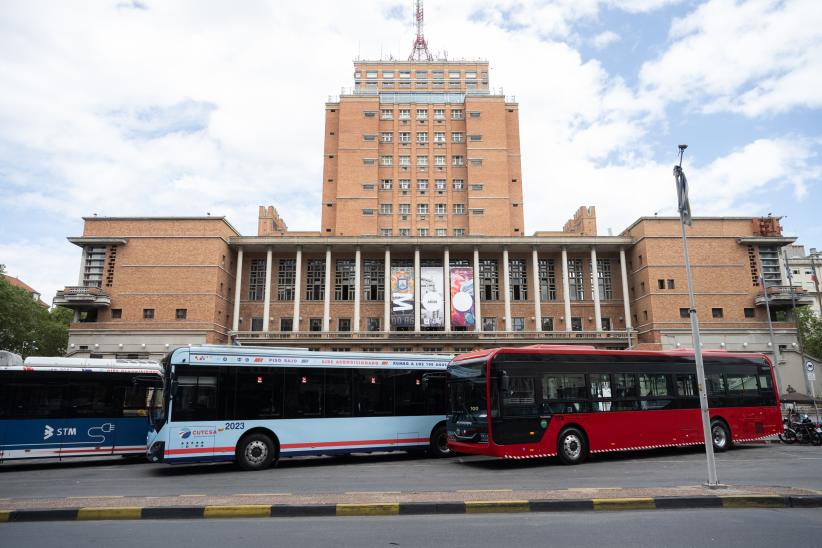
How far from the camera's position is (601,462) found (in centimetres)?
1473

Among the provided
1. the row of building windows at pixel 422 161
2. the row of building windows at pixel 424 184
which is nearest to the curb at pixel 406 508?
the row of building windows at pixel 424 184

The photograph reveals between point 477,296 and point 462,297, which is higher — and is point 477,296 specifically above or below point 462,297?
above

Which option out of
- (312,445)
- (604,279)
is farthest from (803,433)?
(604,279)

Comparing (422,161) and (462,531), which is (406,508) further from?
(422,161)

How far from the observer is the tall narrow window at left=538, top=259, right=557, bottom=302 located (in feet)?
152

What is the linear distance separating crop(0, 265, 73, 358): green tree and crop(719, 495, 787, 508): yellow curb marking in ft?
159

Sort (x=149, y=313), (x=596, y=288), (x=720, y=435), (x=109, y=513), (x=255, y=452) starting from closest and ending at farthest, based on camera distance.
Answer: (x=109, y=513) < (x=255, y=452) < (x=720, y=435) < (x=149, y=313) < (x=596, y=288)

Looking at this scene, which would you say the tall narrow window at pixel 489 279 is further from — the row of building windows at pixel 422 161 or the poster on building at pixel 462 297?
the row of building windows at pixel 422 161

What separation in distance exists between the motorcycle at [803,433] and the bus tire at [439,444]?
40.3 ft

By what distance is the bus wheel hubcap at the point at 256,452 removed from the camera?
1380cm

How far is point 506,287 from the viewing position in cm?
4519

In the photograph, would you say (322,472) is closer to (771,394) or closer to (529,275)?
(771,394)

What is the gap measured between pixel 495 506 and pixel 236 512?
151 inches

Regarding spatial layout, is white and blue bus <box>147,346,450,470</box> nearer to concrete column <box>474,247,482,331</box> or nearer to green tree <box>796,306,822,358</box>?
concrete column <box>474,247,482,331</box>
